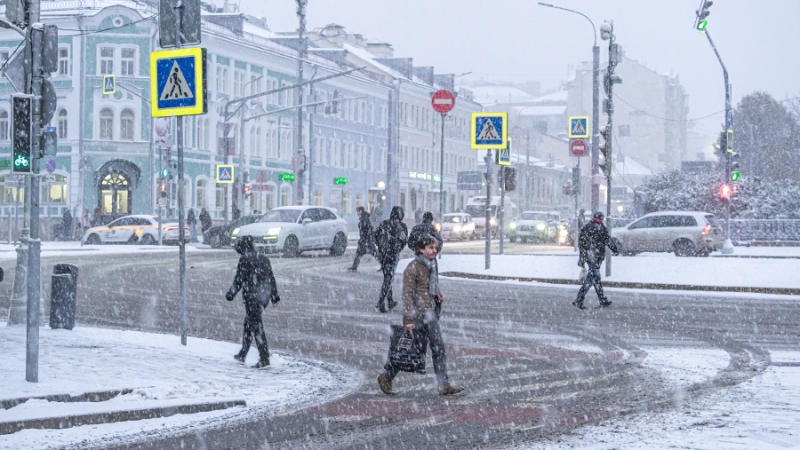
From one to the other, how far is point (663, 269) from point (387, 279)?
41.5ft

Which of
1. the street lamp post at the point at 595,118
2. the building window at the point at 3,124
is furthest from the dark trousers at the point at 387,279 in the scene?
the building window at the point at 3,124

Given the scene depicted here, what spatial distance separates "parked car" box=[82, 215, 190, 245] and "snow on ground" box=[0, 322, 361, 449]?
1410 inches

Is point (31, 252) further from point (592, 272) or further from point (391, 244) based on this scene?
point (592, 272)

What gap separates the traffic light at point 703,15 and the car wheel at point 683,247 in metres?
9.74

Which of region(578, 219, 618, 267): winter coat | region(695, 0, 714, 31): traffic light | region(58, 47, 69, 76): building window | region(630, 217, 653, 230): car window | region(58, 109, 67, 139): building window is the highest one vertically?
region(58, 47, 69, 76): building window

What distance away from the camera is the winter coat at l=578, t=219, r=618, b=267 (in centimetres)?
1973

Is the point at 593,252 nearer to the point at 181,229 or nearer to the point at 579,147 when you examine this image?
the point at 181,229

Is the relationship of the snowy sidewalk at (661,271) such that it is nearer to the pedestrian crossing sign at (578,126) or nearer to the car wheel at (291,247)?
the pedestrian crossing sign at (578,126)

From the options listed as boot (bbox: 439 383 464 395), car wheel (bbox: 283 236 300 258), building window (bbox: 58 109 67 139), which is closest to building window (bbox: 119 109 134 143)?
building window (bbox: 58 109 67 139)

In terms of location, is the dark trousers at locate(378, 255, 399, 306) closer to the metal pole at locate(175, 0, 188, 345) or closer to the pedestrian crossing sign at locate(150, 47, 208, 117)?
the metal pole at locate(175, 0, 188, 345)

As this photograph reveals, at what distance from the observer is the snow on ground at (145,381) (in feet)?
27.9

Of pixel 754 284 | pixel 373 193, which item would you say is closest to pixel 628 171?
pixel 373 193

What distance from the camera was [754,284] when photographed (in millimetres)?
24297

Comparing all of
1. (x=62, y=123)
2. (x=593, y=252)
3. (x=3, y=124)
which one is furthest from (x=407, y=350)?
(x=3, y=124)
